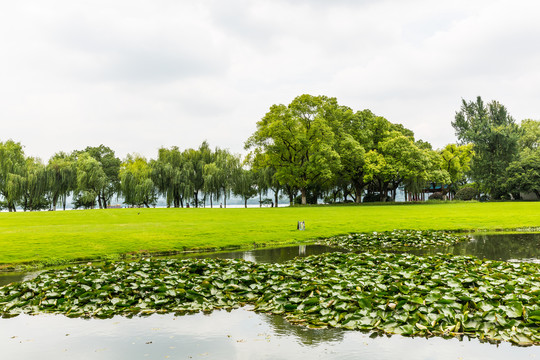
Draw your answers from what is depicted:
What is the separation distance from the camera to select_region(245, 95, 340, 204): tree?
50438mm

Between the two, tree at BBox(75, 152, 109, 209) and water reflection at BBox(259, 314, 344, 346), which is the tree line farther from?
water reflection at BBox(259, 314, 344, 346)

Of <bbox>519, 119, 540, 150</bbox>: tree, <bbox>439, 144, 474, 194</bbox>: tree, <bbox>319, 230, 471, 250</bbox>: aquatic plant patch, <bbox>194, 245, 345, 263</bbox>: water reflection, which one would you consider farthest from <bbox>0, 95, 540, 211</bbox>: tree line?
<bbox>194, 245, 345, 263</bbox>: water reflection

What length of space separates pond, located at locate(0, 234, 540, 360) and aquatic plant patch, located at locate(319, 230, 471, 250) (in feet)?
36.7

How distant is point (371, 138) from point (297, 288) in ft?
176

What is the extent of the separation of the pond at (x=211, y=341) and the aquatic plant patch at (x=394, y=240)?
11.2 metres

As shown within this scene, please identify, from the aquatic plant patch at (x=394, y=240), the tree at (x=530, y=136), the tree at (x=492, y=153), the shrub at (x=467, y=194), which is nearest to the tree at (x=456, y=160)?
the tree at (x=492, y=153)

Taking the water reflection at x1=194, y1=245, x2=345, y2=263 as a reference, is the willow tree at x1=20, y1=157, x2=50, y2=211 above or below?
above

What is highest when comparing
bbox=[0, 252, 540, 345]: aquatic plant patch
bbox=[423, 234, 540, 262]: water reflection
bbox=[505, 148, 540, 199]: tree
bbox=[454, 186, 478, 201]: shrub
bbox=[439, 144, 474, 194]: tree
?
bbox=[439, 144, 474, 194]: tree

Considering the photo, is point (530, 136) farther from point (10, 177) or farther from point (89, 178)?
point (10, 177)

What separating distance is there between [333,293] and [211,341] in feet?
9.53

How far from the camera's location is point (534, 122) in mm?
82688

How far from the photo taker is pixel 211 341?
6516 mm

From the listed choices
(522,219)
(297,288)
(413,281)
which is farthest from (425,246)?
(522,219)

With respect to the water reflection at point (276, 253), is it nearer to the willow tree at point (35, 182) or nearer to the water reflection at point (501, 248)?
the water reflection at point (501, 248)
